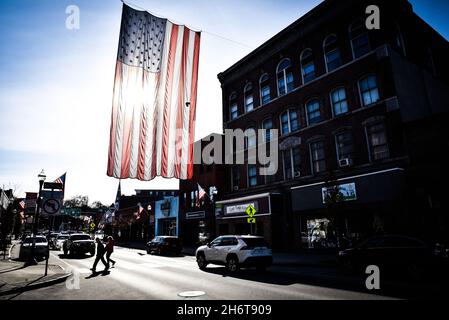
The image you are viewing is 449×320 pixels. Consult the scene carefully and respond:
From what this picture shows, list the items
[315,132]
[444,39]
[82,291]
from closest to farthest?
[82,291] → [315,132] → [444,39]

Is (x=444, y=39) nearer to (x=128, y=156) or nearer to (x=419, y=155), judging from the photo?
(x=419, y=155)

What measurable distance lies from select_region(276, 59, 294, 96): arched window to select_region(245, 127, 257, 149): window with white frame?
439cm

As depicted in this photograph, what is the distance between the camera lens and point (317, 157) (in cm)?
2058

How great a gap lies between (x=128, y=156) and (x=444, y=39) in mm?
30429

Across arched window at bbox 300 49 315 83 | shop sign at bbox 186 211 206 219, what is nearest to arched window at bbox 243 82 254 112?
arched window at bbox 300 49 315 83

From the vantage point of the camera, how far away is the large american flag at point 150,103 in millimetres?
10320

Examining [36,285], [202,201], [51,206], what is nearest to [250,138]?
[202,201]

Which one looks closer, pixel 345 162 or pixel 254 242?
pixel 254 242

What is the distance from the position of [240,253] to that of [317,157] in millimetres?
11245

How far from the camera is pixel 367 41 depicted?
18.9 metres

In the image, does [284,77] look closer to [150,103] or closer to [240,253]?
[150,103]

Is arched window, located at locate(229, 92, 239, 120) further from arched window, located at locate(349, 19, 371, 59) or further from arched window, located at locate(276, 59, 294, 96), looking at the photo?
arched window, located at locate(349, 19, 371, 59)

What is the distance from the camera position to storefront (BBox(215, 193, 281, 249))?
2222 cm
